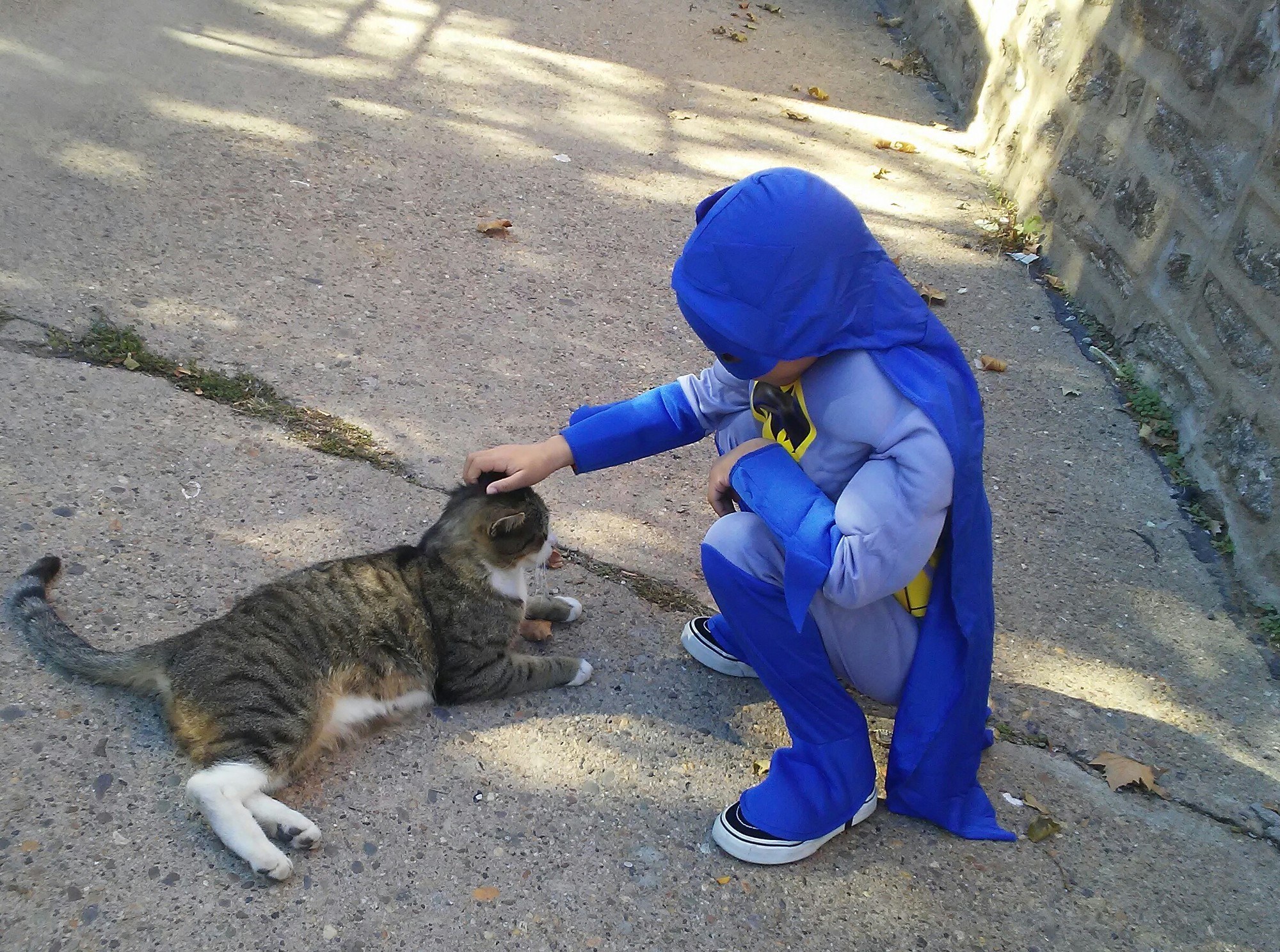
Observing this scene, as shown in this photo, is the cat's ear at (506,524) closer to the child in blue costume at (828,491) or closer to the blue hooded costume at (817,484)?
the child in blue costume at (828,491)

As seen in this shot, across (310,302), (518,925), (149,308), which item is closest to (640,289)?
(310,302)

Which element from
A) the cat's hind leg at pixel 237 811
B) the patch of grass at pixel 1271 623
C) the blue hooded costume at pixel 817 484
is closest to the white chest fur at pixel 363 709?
the cat's hind leg at pixel 237 811

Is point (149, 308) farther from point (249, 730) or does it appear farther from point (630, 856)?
point (630, 856)

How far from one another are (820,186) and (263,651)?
1.72 meters

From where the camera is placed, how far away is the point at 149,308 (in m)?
3.87

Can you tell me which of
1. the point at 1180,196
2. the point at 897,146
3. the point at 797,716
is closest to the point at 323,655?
the point at 797,716

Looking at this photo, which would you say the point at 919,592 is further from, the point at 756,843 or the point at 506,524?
the point at 506,524

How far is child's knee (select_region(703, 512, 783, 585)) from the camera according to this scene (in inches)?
95.2

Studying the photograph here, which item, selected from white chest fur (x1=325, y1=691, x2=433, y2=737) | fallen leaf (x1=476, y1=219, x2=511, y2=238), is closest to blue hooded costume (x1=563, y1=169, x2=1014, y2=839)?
white chest fur (x1=325, y1=691, x2=433, y2=737)

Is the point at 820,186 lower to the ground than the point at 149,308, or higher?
higher

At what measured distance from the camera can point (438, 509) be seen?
3.40 metres

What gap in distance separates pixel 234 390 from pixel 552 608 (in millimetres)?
1470

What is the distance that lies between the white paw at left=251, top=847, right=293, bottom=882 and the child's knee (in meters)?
1.19

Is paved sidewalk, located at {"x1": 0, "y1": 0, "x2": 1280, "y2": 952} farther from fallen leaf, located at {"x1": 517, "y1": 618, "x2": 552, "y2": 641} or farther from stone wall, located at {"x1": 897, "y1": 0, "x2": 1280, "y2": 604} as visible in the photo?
stone wall, located at {"x1": 897, "y1": 0, "x2": 1280, "y2": 604}
